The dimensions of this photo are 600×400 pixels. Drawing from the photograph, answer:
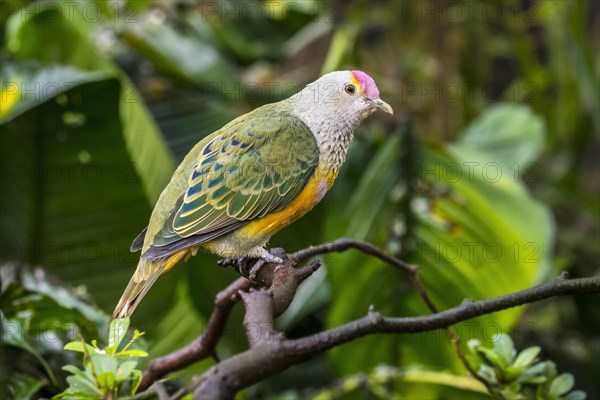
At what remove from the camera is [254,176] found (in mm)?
1277

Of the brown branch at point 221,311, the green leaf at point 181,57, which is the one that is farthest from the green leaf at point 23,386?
the green leaf at point 181,57

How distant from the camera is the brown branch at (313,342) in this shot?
935 mm

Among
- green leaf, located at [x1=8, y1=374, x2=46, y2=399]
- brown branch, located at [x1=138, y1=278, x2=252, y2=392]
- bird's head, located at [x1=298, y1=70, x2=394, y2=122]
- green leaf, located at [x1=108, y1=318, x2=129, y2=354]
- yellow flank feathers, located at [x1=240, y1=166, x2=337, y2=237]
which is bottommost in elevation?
green leaf, located at [x1=8, y1=374, x2=46, y2=399]

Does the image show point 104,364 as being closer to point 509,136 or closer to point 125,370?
point 125,370

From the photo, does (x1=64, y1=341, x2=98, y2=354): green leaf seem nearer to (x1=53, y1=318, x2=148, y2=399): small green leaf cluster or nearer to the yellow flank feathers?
(x1=53, y1=318, x2=148, y2=399): small green leaf cluster

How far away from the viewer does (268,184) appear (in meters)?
1.29

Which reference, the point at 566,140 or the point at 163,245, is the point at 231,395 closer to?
the point at 163,245

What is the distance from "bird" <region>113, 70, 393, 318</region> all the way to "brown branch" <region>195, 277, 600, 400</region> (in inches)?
10.1

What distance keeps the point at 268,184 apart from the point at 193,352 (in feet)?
1.17

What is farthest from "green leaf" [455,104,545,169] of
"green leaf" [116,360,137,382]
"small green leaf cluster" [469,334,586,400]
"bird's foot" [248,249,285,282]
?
"green leaf" [116,360,137,382]

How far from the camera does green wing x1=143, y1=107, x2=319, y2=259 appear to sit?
1206 mm

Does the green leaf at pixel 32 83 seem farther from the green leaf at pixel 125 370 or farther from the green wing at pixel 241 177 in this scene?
the green leaf at pixel 125 370

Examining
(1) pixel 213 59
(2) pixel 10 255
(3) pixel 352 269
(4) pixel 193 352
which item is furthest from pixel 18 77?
(4) pixel 193 352

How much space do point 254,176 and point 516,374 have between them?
549mm
